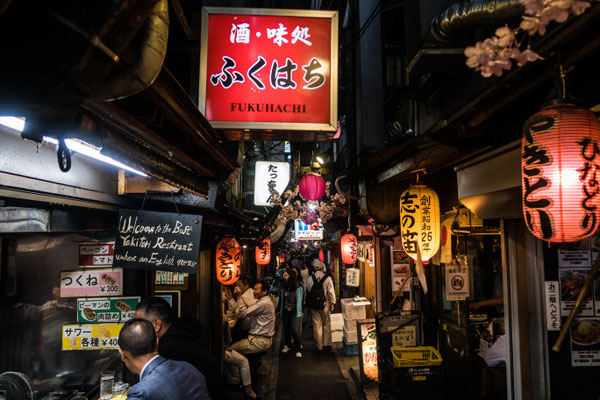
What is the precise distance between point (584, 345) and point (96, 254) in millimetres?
7861

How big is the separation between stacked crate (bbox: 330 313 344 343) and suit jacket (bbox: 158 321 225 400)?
9650 mm

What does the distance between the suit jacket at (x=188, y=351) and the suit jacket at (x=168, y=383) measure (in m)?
1.09

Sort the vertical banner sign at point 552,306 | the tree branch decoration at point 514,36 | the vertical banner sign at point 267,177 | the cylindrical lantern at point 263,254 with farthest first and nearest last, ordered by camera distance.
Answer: the cylindrical lantern at point 263,254 → the vertical banner sign at point 267,177 → the vertical banner sign at point 552,306 → the tree branch decoration at point 514,36

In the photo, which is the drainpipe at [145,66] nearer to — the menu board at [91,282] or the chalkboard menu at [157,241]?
the chalkboard menu at [157,241]

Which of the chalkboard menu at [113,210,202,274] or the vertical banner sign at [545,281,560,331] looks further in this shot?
the chalkboard menu at [113,210,202,274]

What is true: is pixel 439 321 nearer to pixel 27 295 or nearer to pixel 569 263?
pixel 569 263

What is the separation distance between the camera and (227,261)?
1096 centimetres

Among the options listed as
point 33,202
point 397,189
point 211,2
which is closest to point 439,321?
point 397,189

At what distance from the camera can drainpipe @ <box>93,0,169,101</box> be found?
2.16 meters

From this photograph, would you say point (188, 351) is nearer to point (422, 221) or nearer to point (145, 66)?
point (145, 66)

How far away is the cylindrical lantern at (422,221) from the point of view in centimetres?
659

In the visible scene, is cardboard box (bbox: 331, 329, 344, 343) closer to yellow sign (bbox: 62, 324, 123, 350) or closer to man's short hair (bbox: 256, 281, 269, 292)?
man's short hair (bbox: 256, 281, 269, 292)

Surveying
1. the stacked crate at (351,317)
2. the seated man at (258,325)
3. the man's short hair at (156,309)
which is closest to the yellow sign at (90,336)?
the man's short hair at (156,309)

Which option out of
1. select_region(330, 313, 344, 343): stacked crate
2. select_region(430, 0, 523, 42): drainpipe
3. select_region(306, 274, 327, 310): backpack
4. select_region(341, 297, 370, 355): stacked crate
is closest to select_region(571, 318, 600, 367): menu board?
select_region(430, 0, 523, 42): drainpipe
